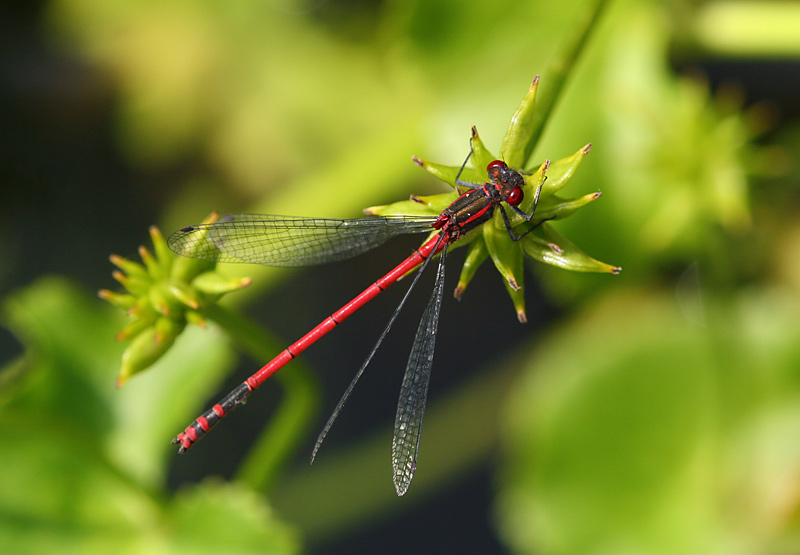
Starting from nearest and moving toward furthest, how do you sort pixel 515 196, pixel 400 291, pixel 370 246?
pixel 515 196 → pixel 370 246 → pixel 400 291

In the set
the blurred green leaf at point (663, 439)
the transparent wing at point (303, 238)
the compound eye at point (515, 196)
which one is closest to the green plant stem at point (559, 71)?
the compound eye at point (515, 196)

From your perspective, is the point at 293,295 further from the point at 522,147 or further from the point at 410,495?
the point at 522,147

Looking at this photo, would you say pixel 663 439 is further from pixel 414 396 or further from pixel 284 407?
pixel 284 407

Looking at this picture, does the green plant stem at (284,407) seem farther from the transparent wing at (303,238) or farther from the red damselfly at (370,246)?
the transparent wing at (303,238)

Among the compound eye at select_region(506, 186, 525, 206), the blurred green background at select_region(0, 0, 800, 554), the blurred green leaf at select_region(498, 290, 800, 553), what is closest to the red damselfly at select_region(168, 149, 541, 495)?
the compound eye at select_region(506, 186, 525, 206)

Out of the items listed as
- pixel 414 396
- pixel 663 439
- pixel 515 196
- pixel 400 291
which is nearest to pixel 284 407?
pixel 414 396

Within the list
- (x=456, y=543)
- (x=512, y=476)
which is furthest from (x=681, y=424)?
(x=456, y=543)
